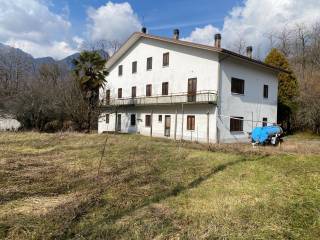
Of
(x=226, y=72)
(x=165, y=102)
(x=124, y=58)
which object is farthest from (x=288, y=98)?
(x=124, y=58)

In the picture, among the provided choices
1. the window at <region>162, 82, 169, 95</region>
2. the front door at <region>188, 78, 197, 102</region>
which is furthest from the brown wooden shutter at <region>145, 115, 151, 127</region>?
the front door at <region>188, 78, 197, 102</region>

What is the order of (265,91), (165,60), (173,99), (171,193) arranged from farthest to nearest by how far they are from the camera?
(165,60)
(265,91)
(173,99)
(171,193)

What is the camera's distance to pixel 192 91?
78.2 feet

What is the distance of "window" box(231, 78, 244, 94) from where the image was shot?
904 inches

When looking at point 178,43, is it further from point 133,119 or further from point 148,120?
point 133,119

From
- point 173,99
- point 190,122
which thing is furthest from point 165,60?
point 190,122

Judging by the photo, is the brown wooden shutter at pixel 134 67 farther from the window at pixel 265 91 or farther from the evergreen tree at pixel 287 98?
the evergreen tree at pixel 287 98

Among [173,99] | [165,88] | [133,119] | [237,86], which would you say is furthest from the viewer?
[133,119]

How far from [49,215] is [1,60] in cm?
5355

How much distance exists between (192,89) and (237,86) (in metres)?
3.53

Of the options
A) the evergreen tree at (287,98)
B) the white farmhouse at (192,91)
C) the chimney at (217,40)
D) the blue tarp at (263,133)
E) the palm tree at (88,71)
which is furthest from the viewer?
the evergreen tree at (287,98)

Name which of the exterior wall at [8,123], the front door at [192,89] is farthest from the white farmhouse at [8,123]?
the front door at [192,89]

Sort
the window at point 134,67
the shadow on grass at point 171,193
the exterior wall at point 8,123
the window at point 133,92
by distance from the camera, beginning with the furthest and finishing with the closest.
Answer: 1. the exterior wall at point 8,123
2. the window at point 134,67
3. the window at point 133,92
4. the shadow on grass at point 171,193

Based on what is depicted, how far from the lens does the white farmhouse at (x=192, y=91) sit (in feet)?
72.4
